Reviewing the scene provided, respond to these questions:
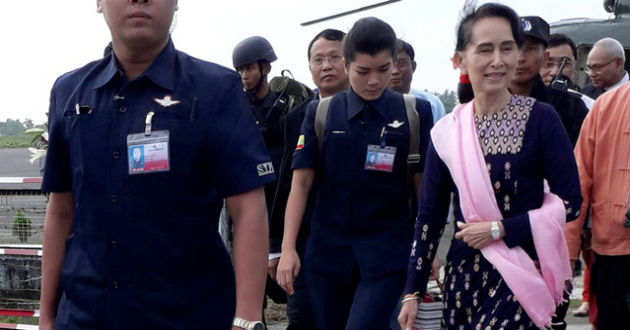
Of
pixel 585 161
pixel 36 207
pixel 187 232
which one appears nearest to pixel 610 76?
pixel 585 161

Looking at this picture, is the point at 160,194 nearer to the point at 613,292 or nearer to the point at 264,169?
the point at 264,169

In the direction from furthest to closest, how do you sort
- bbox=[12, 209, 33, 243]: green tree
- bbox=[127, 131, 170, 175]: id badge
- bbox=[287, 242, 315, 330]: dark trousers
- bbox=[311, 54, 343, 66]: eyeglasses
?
bbox=[12, 209, 33, 243]: green tree → bbox=[311, 54, 343, 66]: eyeglasses → bbox=[287, 242, 315, 330]: dark trousers → bbox=[127, 131, 170, 175]: id badge

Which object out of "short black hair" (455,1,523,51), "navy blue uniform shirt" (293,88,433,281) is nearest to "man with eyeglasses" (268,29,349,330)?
"navy blue uniform shirt" (293,88,433,281)

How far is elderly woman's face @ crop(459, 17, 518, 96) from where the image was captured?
3.07 m

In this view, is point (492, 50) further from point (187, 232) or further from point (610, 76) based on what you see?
point (610, 76)

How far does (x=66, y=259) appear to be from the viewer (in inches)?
96.0

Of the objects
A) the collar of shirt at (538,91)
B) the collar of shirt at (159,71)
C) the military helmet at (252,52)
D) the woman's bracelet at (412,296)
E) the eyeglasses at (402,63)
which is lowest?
the woman's bracelet at (412,296)

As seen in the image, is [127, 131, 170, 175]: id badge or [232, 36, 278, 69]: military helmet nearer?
[127, 131, 170, 175]: id badge

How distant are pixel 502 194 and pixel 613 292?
1.10 metres

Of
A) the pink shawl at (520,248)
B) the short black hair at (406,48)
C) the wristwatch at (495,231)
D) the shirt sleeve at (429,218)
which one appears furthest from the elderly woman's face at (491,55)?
the short black hair at (406,48)

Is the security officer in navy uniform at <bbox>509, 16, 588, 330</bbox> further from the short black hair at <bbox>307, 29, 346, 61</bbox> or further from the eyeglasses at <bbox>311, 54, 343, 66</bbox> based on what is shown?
the short black hair at <bbox>307, 29, 346, 61</bbox>

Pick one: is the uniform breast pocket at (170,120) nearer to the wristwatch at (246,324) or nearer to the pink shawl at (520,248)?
the wristwatch at (246,324)

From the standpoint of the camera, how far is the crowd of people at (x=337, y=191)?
2.28 metres

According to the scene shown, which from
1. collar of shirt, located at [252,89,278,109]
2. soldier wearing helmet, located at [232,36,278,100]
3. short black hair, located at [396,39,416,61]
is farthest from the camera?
short black hair, located at [396,39,416,61]
